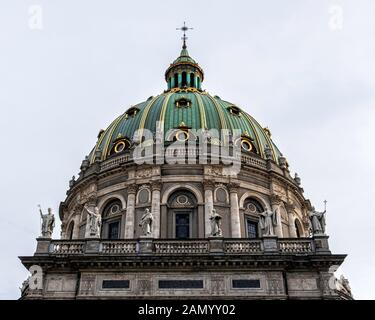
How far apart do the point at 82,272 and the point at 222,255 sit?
25.7ft

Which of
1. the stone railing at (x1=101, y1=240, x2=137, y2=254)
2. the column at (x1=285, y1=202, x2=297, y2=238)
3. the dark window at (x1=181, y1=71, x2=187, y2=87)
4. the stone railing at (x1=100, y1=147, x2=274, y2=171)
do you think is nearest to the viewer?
the stone railing at (x1=101, y1=240, x2=137, y2=254)

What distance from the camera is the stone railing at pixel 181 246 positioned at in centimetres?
2947

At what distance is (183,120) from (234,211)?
9.82 m

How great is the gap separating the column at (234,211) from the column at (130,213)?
6.94 m

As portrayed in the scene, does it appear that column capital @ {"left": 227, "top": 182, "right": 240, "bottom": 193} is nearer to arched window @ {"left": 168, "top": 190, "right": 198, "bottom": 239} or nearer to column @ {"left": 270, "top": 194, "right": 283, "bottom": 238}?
arched window @ {"left": 168, "top": 190, "right": 198, "bottom": 239}

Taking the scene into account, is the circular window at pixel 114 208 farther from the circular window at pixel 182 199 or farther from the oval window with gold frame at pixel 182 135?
the oval window with gold frame at pixel 182 135

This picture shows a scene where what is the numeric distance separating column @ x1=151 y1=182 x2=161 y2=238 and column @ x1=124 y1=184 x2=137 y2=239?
5.09 feet

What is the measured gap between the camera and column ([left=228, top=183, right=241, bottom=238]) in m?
35.4

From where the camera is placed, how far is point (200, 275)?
28.5 meters

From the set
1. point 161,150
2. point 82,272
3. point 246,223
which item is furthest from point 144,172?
point 82,272

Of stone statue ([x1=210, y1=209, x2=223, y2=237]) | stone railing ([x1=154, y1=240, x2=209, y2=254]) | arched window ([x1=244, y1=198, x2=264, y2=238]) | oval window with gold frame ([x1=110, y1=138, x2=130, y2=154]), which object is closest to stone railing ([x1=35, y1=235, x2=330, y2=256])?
stone railing ([x1=154, y1=240, x2=209, y2=254])

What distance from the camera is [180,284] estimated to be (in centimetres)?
2823

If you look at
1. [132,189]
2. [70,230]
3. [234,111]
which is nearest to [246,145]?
[234,111]
